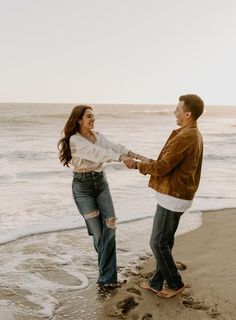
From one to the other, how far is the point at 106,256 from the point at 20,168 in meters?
9.56

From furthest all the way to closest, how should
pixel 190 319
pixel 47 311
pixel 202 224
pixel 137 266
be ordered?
pixel 202 224
pixel 137 266
pixel 47 311
pixel 190 319

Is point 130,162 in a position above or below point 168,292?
above

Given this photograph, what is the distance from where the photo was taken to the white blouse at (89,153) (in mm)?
4508

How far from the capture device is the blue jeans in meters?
4.28

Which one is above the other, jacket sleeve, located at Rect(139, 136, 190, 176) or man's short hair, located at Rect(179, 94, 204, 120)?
man's short hair, located at Rect(179, 94, 204, 120)

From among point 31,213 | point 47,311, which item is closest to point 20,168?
point 31,213

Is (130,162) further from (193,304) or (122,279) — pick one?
(193,304)

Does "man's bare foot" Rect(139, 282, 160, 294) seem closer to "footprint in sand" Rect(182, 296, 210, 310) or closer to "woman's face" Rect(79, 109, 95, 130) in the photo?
"footprint in sand" Rect(182, 296, 210, 310)

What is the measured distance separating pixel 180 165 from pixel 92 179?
987 millimetres

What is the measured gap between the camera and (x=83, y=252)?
595 centimetres

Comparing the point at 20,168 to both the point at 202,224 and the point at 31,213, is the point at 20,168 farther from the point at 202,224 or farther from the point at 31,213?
the point at 202,224

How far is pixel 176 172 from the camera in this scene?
4.15 meters

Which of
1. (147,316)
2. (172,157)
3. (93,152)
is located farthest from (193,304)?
(93,152)

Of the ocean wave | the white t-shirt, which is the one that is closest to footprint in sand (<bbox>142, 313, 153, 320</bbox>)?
the white t-shirt
